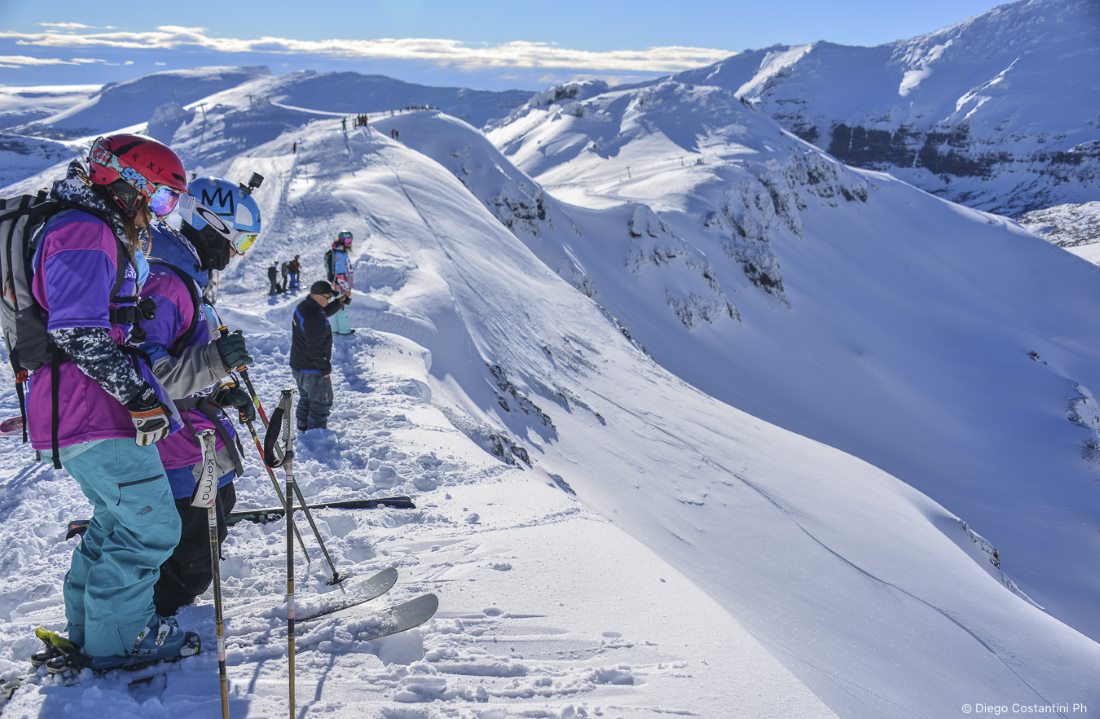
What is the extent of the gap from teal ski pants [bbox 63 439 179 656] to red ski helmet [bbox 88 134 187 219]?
136cm

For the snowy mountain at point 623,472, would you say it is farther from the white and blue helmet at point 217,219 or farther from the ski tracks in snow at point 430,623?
the white and blue helmet at point 217,219

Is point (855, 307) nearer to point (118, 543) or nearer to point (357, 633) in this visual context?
point (357, 633)

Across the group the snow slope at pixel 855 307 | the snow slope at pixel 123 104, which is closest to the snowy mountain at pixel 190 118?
the snow slope at pixel 123 104

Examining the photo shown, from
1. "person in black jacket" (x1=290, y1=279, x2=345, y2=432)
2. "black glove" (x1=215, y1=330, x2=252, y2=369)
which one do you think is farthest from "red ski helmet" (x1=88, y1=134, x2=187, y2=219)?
"person in black jacket" (x1=290, y1=279, x2=345, y2=432)

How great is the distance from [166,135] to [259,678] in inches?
2745

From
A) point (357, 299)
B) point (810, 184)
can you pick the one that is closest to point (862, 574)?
point (357, 299)

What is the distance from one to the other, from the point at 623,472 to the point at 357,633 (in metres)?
11.5

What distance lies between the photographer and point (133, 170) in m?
3.69

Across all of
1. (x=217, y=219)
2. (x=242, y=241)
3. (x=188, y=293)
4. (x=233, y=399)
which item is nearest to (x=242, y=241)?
(x=242, y=241)

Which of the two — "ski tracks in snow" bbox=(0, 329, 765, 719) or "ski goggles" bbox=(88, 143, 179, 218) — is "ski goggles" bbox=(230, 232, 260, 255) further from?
"ski tracks in snow" bbox=(0, 329, 765, 719)

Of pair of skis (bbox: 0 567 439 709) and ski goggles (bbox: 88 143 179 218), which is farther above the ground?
ski goggles (bbox: 88 143 179 218)

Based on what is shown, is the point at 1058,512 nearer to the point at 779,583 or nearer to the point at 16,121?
the point at 779,583

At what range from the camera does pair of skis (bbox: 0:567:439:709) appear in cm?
393

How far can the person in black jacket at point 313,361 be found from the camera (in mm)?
9016
